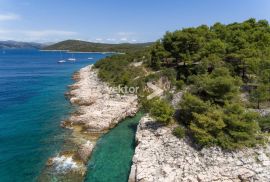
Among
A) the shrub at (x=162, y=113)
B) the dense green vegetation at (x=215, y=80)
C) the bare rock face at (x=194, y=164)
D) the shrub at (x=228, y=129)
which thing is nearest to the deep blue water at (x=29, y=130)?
the bare rock face at (x=194, y=164)

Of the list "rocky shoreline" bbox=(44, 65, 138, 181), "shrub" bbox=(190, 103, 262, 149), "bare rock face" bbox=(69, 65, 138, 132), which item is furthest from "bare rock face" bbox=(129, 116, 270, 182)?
"bare rock face" bbox=(69, 65, 138, 132)

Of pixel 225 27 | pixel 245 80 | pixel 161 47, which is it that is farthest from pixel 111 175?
pixel 225 27

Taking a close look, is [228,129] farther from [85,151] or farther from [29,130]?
[29,130]

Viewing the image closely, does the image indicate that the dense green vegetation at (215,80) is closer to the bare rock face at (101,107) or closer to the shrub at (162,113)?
the shrub at (162,113)

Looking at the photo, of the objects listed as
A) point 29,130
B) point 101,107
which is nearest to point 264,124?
point 101,107

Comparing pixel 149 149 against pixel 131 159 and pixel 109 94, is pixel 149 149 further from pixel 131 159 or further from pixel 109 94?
pixel 109 94

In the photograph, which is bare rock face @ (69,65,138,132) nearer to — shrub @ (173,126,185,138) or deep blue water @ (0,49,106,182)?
deep blue water @ (0,49,106,182)

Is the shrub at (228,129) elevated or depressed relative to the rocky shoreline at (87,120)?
elevated
